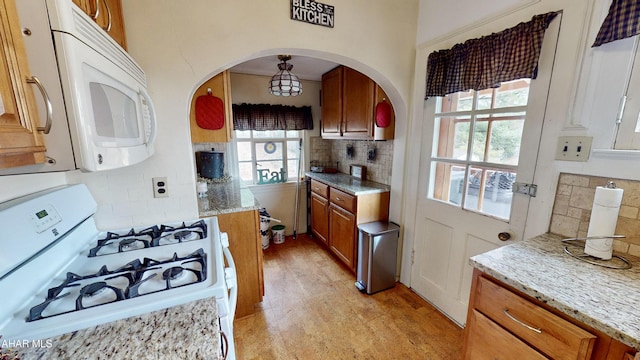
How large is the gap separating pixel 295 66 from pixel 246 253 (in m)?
2.12

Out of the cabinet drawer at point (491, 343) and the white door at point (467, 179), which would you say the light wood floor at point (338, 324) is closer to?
the white door at point (467, 179)

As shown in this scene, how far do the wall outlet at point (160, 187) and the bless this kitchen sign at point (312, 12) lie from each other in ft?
4.23

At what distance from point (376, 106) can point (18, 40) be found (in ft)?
6.97

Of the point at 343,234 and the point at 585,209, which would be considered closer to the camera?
the point at 585,209

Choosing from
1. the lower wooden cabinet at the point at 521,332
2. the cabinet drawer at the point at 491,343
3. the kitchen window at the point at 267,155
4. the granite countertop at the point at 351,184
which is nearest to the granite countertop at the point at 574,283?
the lower wooden cabinet at the point at 521,332

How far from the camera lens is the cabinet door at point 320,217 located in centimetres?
289

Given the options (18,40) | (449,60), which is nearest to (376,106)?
(449,60)

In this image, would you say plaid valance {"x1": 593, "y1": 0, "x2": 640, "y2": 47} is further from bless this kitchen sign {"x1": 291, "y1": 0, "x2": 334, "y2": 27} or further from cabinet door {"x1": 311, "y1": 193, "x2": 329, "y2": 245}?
cabinet door {"x1": 311, "y1": 193, "x2": 329, "y2": 245}

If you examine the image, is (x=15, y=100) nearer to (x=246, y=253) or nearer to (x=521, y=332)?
(x=246, y=253)

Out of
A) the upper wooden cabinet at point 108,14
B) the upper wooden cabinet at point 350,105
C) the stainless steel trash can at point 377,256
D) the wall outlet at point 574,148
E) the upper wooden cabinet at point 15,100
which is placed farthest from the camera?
the upper wooden cabinet at point 350,105

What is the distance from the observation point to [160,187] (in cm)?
141

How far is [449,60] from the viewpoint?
164 cm

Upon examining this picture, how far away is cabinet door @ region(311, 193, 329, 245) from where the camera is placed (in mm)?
2893

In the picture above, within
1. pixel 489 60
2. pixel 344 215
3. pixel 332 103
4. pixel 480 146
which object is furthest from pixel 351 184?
pixel 489 60
